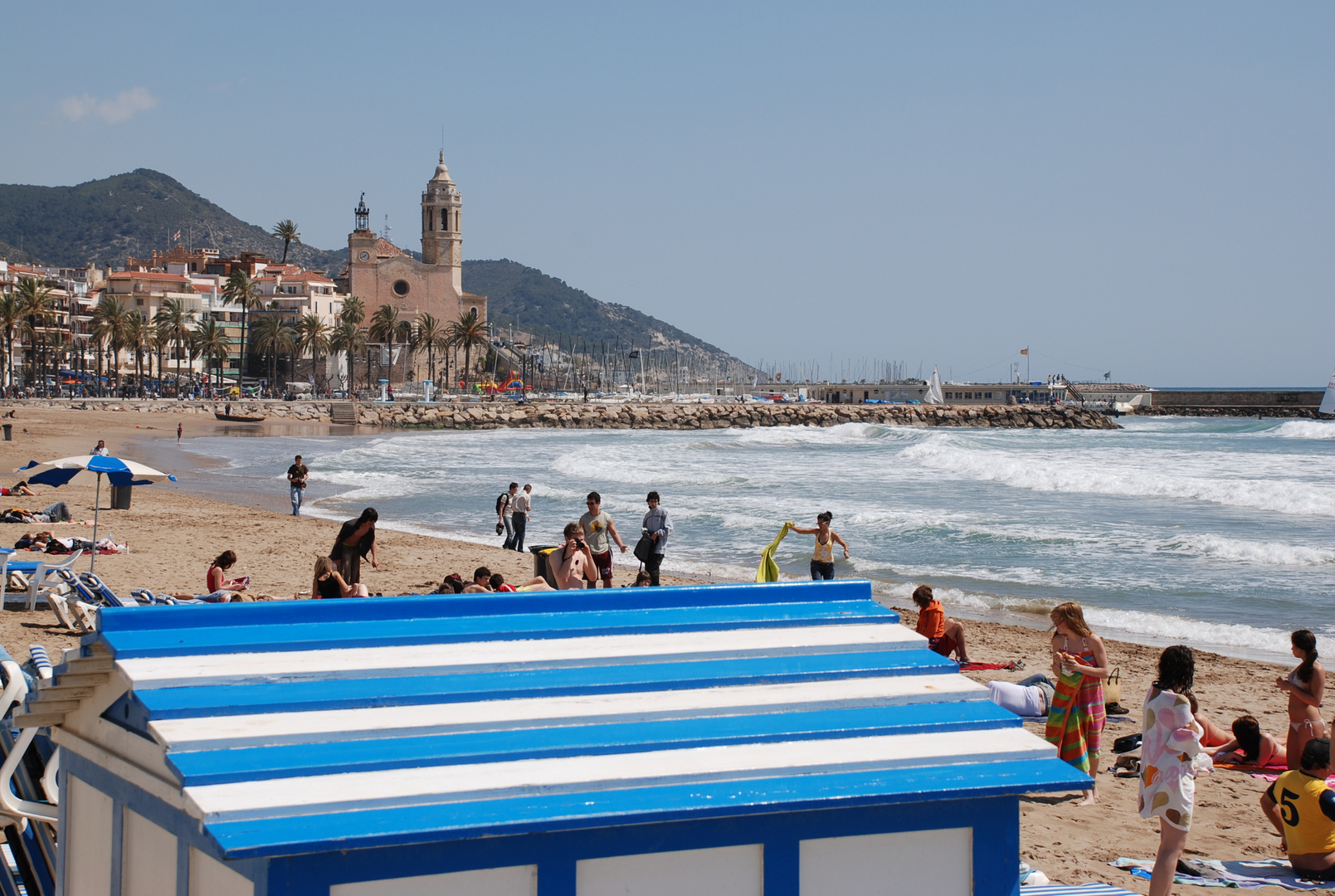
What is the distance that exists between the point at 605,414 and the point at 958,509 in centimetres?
5547

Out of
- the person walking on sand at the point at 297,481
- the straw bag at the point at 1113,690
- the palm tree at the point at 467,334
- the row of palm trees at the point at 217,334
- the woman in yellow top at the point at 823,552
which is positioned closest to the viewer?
the straw bag at the point at 1113,690

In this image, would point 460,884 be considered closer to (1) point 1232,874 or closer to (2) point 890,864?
(2) point 890,864

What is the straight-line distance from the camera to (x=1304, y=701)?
6.87 m

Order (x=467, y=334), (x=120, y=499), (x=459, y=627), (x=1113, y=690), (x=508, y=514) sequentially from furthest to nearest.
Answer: (x=467, y=334) → (x=120, y=499) → (x=508, y=514) → (x=1113, y=690) → (x=459, y=627)

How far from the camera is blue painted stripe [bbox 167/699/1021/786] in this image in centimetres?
267

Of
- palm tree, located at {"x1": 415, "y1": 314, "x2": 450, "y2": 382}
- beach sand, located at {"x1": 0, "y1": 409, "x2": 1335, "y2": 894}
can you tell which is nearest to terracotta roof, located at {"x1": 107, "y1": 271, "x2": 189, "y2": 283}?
palm tree, located at {"x1": 415, "y1": 314, "x2": 450, "y2": 382}

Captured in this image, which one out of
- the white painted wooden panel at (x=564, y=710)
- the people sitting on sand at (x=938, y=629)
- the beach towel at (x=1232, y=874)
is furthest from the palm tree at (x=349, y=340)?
the white painted wooden panel at (x=564, y=710)

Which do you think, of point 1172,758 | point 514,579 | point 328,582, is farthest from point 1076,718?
point 514,579

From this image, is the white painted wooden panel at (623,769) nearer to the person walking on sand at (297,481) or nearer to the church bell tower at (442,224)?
the person walking on sand at (297,481)

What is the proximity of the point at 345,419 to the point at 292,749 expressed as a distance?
71623 mm

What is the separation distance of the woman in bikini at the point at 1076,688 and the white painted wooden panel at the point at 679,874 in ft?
12.6

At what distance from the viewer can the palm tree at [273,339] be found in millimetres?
89688

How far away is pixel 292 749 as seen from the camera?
2.75 metres

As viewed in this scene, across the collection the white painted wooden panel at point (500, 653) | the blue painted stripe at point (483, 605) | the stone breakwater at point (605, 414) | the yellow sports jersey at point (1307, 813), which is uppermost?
the stone breakwater at point (605, 414)
